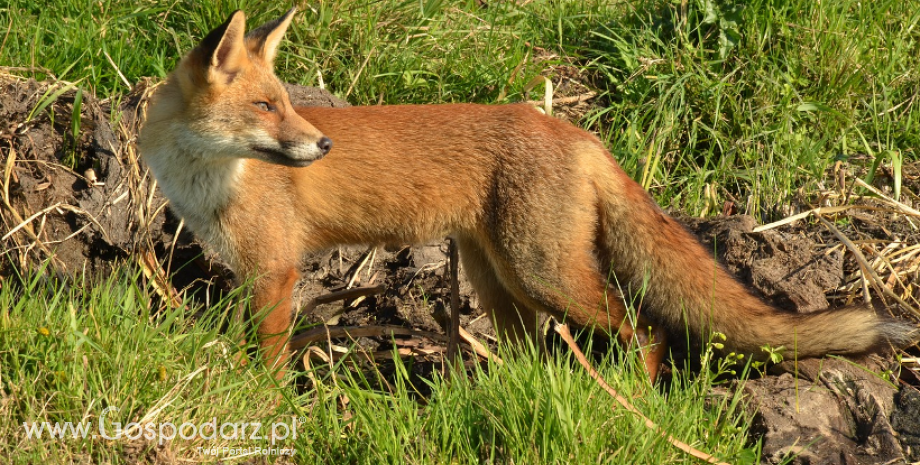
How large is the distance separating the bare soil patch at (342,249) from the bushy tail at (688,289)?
0.20m

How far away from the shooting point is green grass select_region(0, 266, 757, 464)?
10.9 ft

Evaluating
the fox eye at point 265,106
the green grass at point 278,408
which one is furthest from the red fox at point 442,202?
the green grass at point 278,408

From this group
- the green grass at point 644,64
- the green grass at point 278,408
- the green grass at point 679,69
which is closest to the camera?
the green grass at point 278,408

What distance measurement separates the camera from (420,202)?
4738 mm

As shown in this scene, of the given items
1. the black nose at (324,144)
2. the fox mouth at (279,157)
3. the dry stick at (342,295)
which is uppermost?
the black nose at (324,144)

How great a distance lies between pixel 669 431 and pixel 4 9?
5.46 metres

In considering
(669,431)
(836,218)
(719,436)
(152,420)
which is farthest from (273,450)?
(836,218)

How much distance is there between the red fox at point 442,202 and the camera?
4379 mm

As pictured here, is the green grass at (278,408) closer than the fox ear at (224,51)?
Yes

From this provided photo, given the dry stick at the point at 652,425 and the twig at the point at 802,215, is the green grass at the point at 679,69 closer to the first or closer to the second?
the twig at the point at 802,215

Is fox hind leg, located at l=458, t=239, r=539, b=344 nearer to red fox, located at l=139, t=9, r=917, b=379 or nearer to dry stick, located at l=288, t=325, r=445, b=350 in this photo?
red fox, located at l=139, t=9, r=917, b=379

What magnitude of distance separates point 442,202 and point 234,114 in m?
1.18

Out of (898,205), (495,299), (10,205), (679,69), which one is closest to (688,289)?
(495,299)

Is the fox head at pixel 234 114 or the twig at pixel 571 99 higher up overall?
the fox head at pixel 234 114
